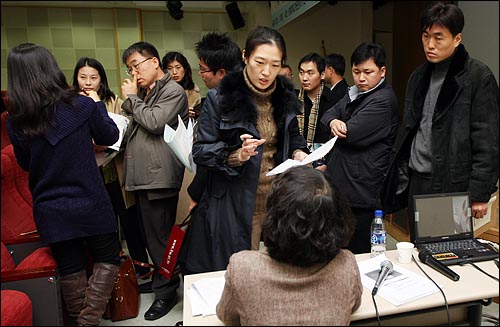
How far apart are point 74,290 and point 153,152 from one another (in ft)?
2.18

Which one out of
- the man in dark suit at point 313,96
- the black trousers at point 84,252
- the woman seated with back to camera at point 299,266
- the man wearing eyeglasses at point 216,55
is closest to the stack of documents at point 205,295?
the woman seated with back to camera at point 299,266

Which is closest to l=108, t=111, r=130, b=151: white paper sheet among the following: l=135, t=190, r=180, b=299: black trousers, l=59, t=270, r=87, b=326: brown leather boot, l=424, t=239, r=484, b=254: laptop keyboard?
l=135, t=190, r=180, b=299: black trousers

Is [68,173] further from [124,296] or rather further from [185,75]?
[185,75]

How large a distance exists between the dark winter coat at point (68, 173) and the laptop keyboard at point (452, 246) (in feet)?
3.73

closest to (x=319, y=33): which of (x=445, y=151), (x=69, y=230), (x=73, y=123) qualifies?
(x=445, y=151)

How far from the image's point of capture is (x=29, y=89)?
3.34 ft

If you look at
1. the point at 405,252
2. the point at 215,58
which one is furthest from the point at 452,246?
the point at 215,58

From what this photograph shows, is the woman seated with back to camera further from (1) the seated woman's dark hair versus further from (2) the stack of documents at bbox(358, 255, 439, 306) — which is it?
(2) the stack of documents at bbox(358, 255, 439, 306)

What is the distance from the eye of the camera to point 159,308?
1.70 metres

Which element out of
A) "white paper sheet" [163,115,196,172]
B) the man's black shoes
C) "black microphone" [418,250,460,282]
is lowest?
the man's black shoes

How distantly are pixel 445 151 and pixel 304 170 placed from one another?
0.63m

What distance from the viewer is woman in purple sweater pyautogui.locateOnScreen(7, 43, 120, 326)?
1.03m

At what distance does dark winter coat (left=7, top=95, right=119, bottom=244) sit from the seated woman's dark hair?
2.35 feet

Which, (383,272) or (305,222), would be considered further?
(383,272)
